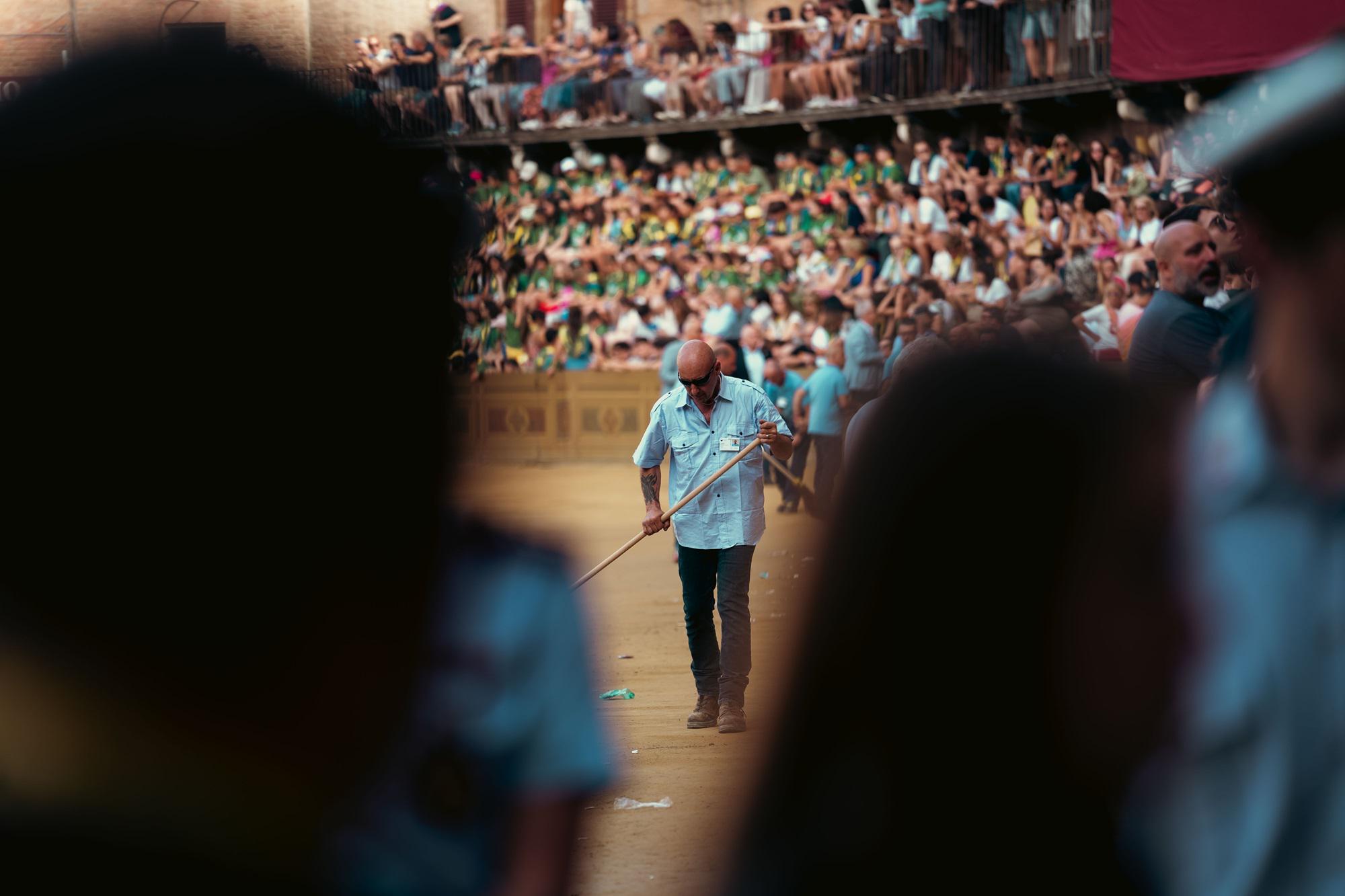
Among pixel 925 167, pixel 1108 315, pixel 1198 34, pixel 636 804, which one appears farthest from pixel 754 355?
pixel 636 804

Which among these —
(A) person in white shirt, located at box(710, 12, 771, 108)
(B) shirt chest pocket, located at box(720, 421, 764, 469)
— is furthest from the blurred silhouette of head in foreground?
(A) person in white shirt, located at box(710, 12, 771, 108)

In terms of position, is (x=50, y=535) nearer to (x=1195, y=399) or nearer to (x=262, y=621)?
(x=262, y=621)

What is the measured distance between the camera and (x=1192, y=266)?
20.2 feet

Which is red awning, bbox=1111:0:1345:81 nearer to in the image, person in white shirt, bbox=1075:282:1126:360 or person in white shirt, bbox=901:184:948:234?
person in white shirt, bbox=901:184:948:234

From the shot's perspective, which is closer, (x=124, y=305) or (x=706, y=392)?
(x=124, y=305)

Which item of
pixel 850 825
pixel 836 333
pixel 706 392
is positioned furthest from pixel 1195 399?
pixel 836 333

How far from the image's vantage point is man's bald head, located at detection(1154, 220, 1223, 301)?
6.14 metres

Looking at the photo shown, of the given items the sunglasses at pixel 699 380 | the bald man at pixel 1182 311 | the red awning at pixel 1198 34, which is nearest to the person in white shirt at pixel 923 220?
the red awning at pixel 1198 34

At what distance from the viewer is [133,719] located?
1.51 metres

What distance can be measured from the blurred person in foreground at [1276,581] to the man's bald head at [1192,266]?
475 centimetres

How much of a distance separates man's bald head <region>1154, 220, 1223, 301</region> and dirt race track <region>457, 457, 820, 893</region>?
1.86 metres

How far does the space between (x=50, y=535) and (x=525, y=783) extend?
1.71 feet

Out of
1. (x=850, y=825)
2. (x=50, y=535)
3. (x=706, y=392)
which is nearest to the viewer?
(x=50, y=535)

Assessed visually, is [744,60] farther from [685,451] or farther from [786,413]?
[685,451]
